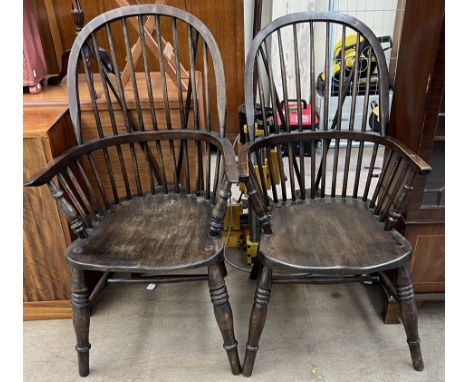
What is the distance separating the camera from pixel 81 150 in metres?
1.41

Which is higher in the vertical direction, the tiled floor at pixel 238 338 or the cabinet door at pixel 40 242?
the cabinet door at pixel 40 242

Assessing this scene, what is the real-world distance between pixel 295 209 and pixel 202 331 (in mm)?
613

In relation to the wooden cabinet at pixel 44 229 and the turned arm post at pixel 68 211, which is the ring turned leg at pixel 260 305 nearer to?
the turned arm post at pixel 68 211

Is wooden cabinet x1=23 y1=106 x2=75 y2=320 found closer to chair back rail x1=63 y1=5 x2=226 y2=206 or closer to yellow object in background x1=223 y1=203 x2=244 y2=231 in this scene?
chair back rail x1=63 y1=5 x2=226 y2=206

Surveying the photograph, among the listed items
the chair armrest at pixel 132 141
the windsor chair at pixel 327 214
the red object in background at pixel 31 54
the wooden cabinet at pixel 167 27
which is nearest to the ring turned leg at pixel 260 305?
the windsor chair at pixel 327 214

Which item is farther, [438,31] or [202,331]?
[202,331]

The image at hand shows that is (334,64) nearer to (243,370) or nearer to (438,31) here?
(438,31)

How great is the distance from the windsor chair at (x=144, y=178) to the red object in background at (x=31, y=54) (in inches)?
7.4

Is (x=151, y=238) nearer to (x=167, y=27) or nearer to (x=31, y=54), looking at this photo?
(x=31, y=54)

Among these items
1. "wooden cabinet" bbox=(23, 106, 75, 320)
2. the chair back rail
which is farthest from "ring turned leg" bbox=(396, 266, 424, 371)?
"wooden cabinet" bbox=(23, 106, 75, 320)

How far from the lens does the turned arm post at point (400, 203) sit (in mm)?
1240

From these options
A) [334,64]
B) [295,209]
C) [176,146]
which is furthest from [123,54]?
[295,209]

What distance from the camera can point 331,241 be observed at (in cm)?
133

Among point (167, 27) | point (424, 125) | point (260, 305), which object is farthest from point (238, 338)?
point (167, 27)
